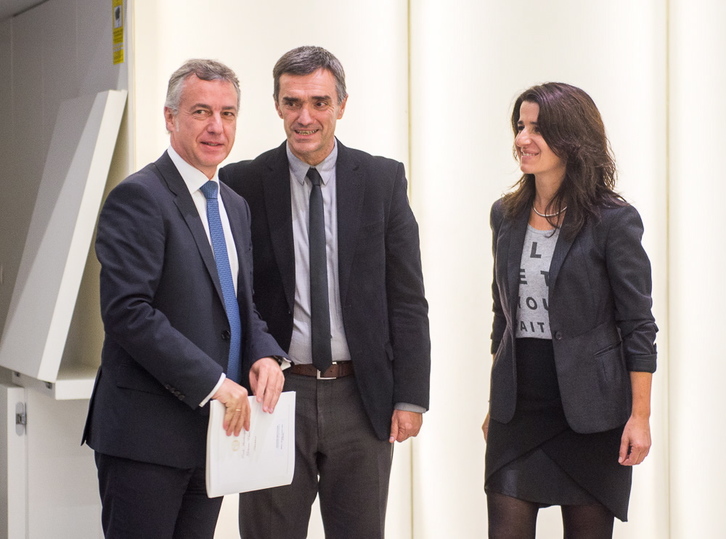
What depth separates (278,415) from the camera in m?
2.28

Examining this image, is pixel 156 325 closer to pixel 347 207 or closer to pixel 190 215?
pixel 190 215

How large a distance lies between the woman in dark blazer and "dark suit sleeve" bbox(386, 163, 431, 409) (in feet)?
0.72

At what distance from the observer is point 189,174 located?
89.9 inches

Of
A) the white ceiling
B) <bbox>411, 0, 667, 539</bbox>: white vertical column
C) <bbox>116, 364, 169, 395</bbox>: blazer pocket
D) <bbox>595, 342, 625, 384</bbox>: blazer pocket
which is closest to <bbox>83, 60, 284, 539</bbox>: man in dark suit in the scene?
<bbox>116, 364, 169, 395</bbox>: blazer pocket

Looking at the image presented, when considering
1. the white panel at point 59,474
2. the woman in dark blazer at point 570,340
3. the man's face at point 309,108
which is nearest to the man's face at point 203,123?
the man's face at point 309,108

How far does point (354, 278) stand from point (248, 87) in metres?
1.18

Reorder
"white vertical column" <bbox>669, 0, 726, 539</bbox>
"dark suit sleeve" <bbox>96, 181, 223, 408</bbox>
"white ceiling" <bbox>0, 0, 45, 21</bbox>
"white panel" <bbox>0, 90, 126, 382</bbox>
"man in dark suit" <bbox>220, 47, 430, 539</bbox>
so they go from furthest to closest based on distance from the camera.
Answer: "white ceiling" <bbox>0, 0, 45, 21</bbox> < "white vertical column" <bbox>669, 0, 726, 539</bbox> < "white panel" <bbox>0, 90, 126, 382</bbox> < "man in dark suit" <bbox>220, 47, 430, 539</bbox> < "dark suit sleeve" <bbox>96, 181, 223, 408</bbox>

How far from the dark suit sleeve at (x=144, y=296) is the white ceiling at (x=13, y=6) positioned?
215 centimetres

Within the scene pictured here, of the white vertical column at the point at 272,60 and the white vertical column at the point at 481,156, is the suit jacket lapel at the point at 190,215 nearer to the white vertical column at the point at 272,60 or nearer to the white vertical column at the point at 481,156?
the white vertical column at the point at 272,60

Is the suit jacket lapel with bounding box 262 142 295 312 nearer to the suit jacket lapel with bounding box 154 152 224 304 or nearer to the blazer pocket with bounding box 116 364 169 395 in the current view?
the suit jacket lapel with bounding box 154 152 224 304

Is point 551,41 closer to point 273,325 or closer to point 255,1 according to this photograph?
point 255,1

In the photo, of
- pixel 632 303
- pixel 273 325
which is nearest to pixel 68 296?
pixel 273 325

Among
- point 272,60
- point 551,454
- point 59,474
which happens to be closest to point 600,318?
point 551,454

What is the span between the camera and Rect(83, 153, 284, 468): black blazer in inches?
81.8
